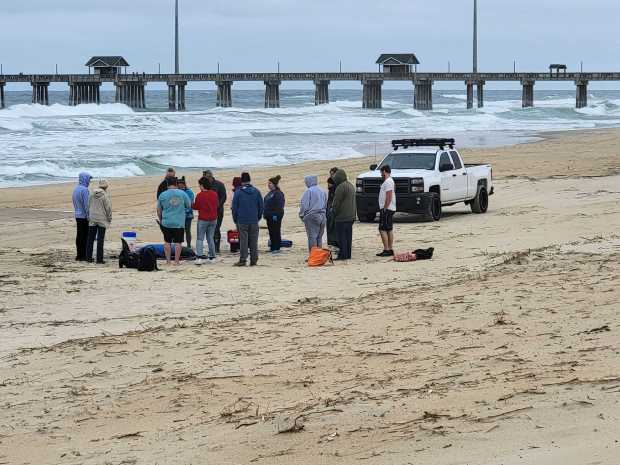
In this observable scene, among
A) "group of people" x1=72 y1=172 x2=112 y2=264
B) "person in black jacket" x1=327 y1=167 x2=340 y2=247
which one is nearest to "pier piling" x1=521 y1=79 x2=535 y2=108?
"person in black jacket" x1=327 y1=167 x2=340 y2=247

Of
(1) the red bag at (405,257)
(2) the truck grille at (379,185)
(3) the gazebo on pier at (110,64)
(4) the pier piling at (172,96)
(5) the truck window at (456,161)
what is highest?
(3) the gazebo on pier at (110,64)

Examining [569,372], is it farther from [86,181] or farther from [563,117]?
[563,117]

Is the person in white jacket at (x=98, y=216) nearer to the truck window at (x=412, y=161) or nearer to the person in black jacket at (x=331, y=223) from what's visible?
the person in black jacket at (x=331, y=223)

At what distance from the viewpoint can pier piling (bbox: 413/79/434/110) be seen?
4222 inches

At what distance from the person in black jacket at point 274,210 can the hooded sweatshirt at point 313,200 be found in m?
0.65

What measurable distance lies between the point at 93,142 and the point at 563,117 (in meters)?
45.2

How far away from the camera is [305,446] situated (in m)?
6.70

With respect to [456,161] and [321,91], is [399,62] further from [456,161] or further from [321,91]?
[456,161]

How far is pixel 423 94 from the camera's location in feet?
354

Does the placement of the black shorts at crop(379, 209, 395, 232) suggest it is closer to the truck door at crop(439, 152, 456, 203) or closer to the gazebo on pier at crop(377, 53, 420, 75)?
the truck door at crop(439, 152, 456, 203)

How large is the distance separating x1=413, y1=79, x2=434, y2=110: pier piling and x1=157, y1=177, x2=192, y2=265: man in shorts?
91828mm

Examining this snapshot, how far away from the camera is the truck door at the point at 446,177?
22750 millimetres

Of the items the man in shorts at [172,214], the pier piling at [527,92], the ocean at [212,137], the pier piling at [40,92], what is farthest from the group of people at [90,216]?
the pier piling at [40,92]

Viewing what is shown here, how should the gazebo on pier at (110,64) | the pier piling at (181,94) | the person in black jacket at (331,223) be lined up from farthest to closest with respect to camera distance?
the gazebo on pier at (110,64)
the pier piling at (181,94)
the person in black jacket at (331,223)
